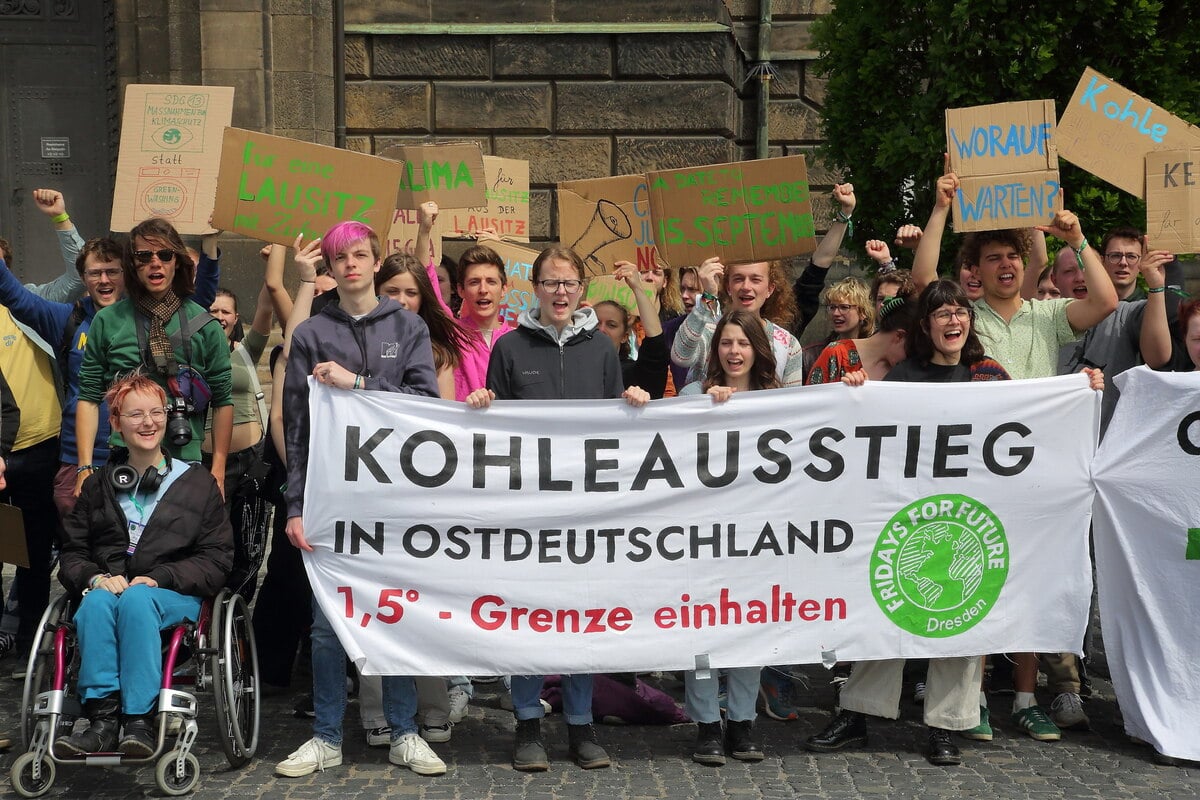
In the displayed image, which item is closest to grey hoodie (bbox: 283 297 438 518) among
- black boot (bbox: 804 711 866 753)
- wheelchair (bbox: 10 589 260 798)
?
wheelchair (bbox: 10 589 260 798)

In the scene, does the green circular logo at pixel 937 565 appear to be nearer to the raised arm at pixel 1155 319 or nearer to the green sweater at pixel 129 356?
the raised arm at pixel 1155 319

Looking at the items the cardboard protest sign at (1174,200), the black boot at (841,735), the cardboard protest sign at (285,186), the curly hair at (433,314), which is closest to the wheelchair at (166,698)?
the curly hair at (433,314)

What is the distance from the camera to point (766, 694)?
5.48m

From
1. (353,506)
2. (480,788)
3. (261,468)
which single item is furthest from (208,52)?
(480,788)

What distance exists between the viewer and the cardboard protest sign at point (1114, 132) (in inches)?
234

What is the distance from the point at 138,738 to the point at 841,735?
249cm

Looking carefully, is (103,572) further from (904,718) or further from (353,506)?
(904,718)

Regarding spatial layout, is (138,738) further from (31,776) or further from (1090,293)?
(1090,293)

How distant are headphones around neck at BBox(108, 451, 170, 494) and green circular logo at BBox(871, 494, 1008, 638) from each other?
2.61 m

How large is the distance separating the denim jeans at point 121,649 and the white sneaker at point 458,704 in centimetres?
132

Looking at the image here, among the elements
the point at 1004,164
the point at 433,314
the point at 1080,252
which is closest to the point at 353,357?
the point at 433,314

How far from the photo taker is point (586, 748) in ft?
16.0

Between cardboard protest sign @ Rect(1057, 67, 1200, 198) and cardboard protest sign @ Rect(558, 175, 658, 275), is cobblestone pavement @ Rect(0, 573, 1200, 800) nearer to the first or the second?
cardboard protest sign @ Rect(1057, 67, 1200, 198)

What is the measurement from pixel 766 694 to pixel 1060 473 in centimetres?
145
